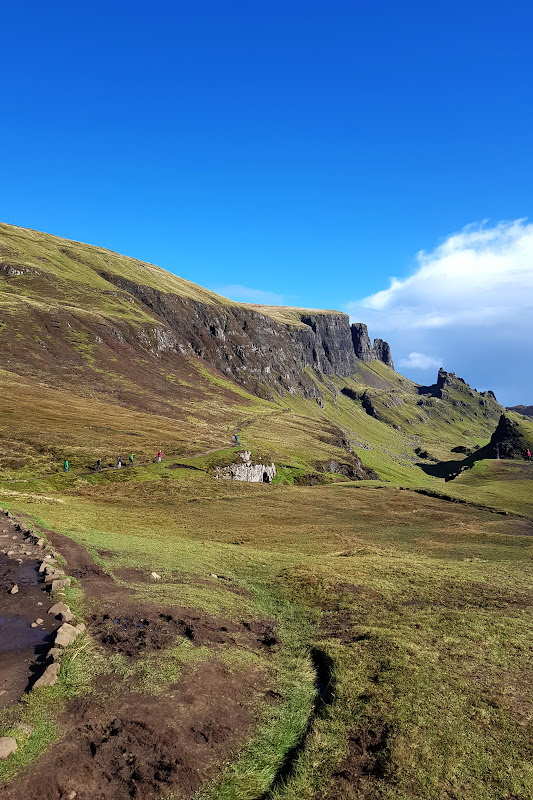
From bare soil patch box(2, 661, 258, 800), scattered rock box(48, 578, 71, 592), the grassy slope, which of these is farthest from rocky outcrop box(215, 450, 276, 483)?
bare soil patch box(2, 661, 258, 800)

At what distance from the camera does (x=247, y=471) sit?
3834 inches

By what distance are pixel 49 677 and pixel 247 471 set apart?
274 feet

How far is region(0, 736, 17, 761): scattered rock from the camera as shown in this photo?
1120 centimetres

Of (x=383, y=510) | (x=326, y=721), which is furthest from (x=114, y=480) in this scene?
(x=326, y=721)

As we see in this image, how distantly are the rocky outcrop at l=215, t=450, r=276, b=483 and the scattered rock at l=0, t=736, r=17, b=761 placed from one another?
253 feet

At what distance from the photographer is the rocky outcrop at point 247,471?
301 ft

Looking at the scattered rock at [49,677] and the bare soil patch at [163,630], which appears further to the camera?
the bare soil patch at [163,630]

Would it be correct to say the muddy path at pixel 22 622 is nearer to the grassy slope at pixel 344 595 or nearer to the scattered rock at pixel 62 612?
the scattered rock at pixel 62 612

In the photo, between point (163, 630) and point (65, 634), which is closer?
point (65, 634)

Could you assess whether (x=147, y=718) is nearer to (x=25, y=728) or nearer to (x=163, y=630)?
(x=25, y=728)

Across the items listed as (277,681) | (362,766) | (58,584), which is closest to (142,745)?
(277,681)

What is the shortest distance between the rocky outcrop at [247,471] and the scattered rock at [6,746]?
76988 mm

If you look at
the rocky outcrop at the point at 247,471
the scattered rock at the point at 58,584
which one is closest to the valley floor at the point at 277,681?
the scattered rock at the point at 58,584

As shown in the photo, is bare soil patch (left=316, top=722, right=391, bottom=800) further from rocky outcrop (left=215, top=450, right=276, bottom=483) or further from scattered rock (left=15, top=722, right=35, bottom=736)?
rocky outcrop (left=215, top=450, right=276, bottom=483)
